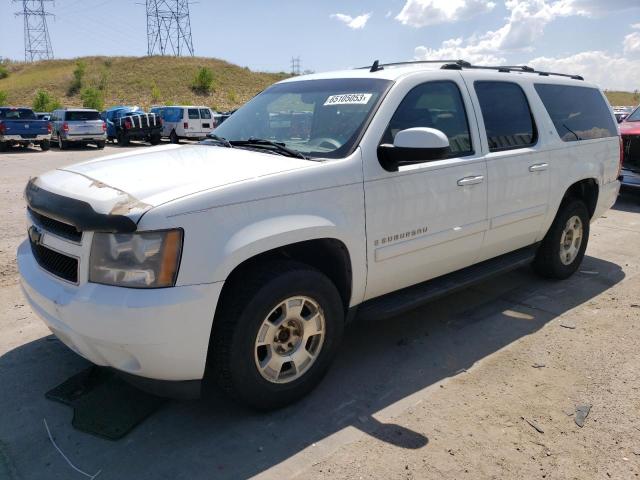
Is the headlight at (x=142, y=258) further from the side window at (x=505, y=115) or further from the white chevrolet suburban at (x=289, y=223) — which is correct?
the side window at (x=505, y=115)

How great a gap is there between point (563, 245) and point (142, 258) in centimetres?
419

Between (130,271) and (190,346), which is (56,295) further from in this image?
(190,346)

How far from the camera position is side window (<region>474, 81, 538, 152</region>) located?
4.06 metres

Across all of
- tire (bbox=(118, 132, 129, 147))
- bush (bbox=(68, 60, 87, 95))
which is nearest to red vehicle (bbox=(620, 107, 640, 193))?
tire (bbox=(118, 132, 129, 147))

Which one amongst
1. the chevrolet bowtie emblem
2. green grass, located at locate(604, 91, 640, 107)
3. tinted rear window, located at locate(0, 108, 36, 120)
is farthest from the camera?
green grass, located at locate(604, 91, 640, 107)

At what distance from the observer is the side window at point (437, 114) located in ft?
11.3

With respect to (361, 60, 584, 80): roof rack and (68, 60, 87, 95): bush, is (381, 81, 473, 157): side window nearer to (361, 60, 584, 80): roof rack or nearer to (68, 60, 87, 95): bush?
(361, 60, 584, 80): roof rack

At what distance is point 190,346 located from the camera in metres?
2.54

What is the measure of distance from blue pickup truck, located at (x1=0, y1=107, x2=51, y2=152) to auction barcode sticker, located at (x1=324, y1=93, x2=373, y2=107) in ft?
69.5

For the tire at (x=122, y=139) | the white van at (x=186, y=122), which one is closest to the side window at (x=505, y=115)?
the white van at (x=186, y=122)

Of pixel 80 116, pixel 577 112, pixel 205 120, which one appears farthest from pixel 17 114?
pixel 577 112

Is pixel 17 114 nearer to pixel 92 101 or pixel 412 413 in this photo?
pixel 412 413

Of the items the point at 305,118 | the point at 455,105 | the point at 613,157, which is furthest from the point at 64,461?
the point at 613,157

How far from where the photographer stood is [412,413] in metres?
3.04
